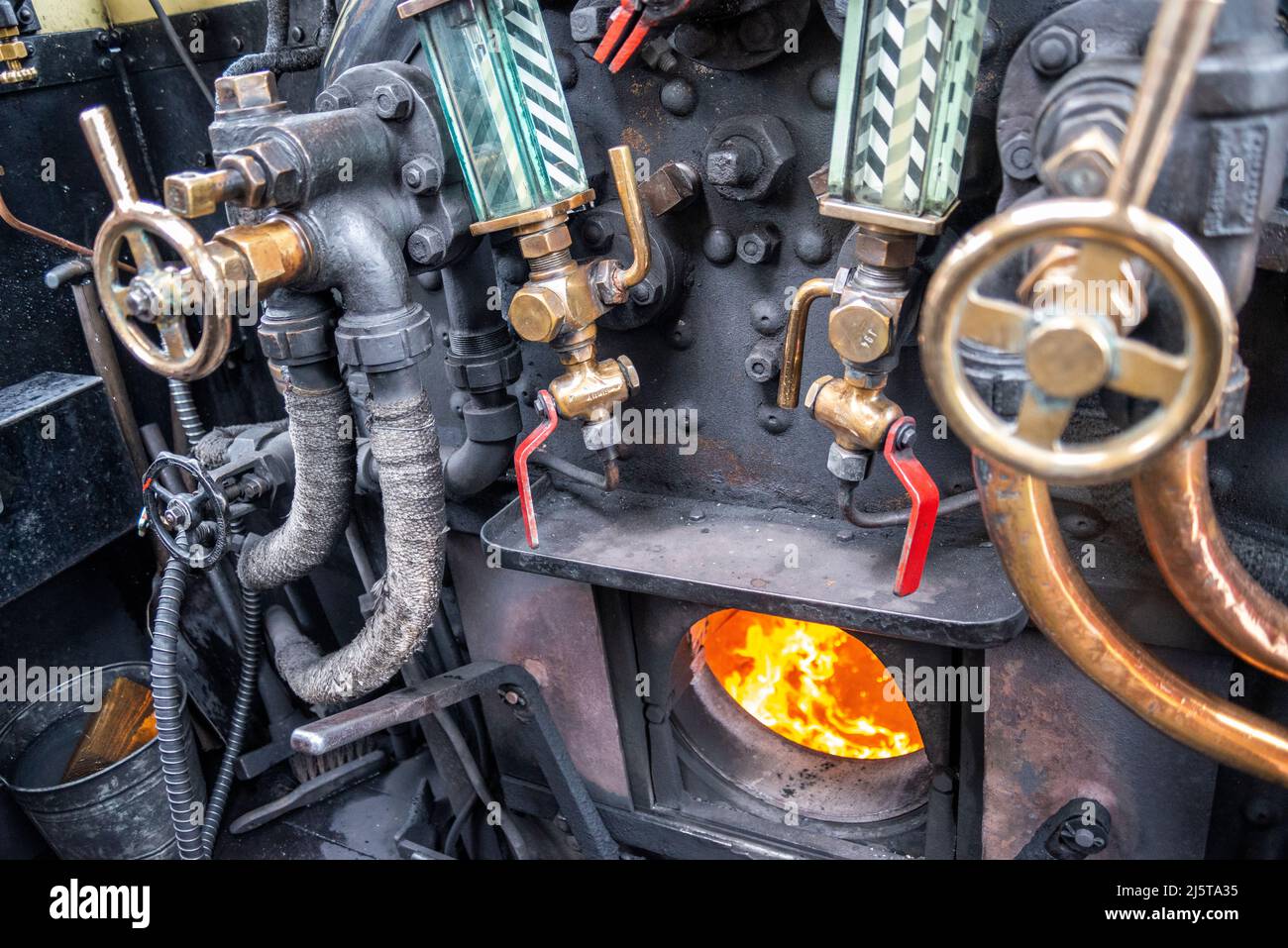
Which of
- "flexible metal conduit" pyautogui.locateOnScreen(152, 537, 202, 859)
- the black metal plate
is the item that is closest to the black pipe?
the black metal plate

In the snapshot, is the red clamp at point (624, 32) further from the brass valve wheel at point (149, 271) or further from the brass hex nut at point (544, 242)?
the brass valve wheel at point (149, 271)

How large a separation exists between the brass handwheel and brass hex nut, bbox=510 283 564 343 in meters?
0.57

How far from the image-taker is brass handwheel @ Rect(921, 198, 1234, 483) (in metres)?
0.63

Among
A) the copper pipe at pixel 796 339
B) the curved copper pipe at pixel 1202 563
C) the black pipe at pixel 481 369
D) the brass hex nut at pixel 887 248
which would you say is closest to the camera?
the curved copper pipe at pixel 1202 563

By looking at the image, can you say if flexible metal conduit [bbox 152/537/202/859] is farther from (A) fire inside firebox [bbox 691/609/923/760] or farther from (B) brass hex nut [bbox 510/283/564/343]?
(A) fire inside firebox [bbox 691/609/923/760]

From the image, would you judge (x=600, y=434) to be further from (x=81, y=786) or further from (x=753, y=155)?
(x=81, y=786)

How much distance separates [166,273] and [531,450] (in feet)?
1.54

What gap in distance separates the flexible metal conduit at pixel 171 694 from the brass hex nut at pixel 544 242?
0.75 meters

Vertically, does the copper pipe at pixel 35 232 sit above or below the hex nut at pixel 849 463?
above

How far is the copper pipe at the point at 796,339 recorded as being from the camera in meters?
1.12

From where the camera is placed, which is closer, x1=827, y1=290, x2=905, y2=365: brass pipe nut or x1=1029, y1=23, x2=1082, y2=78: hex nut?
x1=1029, y1=23, x2=1082, y2=78: hex nut

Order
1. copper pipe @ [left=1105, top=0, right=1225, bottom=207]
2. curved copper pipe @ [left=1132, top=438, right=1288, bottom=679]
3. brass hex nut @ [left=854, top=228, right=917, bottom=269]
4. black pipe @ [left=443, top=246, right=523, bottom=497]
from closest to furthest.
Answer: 1. copper pipe @ [left=1105, top=0, right=1225, bottom=207]
2. curved copper pipe @ [left=1132, top=438, right=1288, bottom=679]
3. brass hex nut @ [left=854, top=228, right=917, bottom=269]
4. black pipe @ [left=443, top=246, right=523, bottom=497]

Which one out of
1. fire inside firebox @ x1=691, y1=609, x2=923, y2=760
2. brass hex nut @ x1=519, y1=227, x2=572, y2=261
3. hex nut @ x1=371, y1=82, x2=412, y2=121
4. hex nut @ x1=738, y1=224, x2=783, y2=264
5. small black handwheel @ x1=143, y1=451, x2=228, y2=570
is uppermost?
hex nut @ x1=371, y1=82, x2=412, y2=121

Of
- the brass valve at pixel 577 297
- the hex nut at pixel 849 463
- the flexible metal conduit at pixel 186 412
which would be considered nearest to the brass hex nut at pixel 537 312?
the brass valve at pixel 577 297
